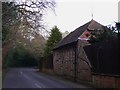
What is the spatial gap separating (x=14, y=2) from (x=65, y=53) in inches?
695

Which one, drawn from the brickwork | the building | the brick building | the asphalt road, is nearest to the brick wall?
the brick building

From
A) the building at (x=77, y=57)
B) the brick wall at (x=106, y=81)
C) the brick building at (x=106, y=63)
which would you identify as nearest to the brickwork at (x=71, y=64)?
the building at (x=77, y=57)

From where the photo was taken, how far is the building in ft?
107

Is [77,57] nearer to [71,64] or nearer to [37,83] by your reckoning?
[71,64]

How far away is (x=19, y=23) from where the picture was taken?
1328 inches

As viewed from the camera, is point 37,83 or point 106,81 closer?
point 106,81

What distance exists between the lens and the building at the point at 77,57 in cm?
3256

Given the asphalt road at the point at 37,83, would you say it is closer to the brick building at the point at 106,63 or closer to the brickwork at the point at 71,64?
the brickwork at the point at 71,64

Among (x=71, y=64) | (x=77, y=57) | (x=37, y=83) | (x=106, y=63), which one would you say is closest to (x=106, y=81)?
(x=106, y=63)

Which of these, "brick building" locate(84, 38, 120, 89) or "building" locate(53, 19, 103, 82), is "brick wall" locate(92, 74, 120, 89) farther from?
"building" locate(53, 19, 103, 82)

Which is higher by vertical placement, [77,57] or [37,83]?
[77,57]

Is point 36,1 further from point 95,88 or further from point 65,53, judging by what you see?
point 65,53

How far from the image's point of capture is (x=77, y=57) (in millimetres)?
37344

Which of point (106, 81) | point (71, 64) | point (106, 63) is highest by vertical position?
point (106, 63)
